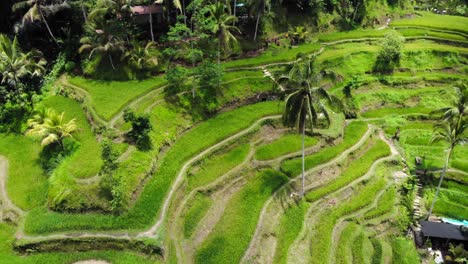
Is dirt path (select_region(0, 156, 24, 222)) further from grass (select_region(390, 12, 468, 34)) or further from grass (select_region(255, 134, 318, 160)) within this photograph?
grass (select_region(390, 12, 468, 34))

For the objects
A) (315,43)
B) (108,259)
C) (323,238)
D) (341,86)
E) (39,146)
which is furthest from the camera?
(315,43)

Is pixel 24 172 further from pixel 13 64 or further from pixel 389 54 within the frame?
pixel 389 54

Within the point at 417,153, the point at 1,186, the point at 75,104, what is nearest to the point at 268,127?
the point at 417,153

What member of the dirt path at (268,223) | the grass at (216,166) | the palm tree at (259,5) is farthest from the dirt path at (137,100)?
the dirt path at (268,223)

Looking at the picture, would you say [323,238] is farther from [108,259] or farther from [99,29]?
[99,29]

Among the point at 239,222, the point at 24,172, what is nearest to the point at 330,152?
the point at 239,222

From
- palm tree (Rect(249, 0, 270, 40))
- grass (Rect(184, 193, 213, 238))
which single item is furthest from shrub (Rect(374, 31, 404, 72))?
grass (Rect(184, 193, 213, 238))

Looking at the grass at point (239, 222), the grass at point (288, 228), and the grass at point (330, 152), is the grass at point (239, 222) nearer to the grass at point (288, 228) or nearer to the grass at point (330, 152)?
the grass at point (330, 152)
